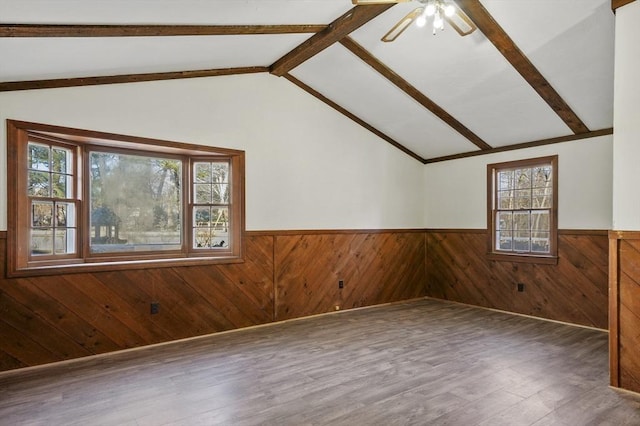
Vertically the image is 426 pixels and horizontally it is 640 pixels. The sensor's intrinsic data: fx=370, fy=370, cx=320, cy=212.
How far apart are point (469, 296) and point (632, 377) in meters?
3.09

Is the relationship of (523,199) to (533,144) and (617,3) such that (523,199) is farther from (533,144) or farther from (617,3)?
(617,3)

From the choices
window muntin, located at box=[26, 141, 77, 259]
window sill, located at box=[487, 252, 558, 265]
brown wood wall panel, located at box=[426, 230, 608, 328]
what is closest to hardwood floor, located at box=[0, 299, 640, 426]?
brown wood wall panel, located at box=[426, 230, 608, 328]

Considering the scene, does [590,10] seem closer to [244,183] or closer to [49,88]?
[244,183]

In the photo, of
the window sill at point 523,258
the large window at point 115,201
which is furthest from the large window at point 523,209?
the large window at point 115,201

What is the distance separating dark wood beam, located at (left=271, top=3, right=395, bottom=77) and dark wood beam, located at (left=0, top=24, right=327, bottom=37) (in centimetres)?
14

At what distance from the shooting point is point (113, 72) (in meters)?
3.65

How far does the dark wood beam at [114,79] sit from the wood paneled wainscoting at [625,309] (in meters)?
4.24

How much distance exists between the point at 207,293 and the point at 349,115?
10.9ft

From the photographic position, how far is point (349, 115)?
18.7 ft

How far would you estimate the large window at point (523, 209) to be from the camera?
504 centimetres

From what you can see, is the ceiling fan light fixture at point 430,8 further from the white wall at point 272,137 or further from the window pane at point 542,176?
the window pane at point 542,176

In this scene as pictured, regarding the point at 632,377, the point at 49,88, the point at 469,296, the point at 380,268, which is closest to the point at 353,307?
the point at 380,268

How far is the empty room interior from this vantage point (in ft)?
9.20

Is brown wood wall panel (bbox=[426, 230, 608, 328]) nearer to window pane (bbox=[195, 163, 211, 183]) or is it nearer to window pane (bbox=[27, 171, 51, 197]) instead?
window pane (bbox=[195, 163, 211, 183])
